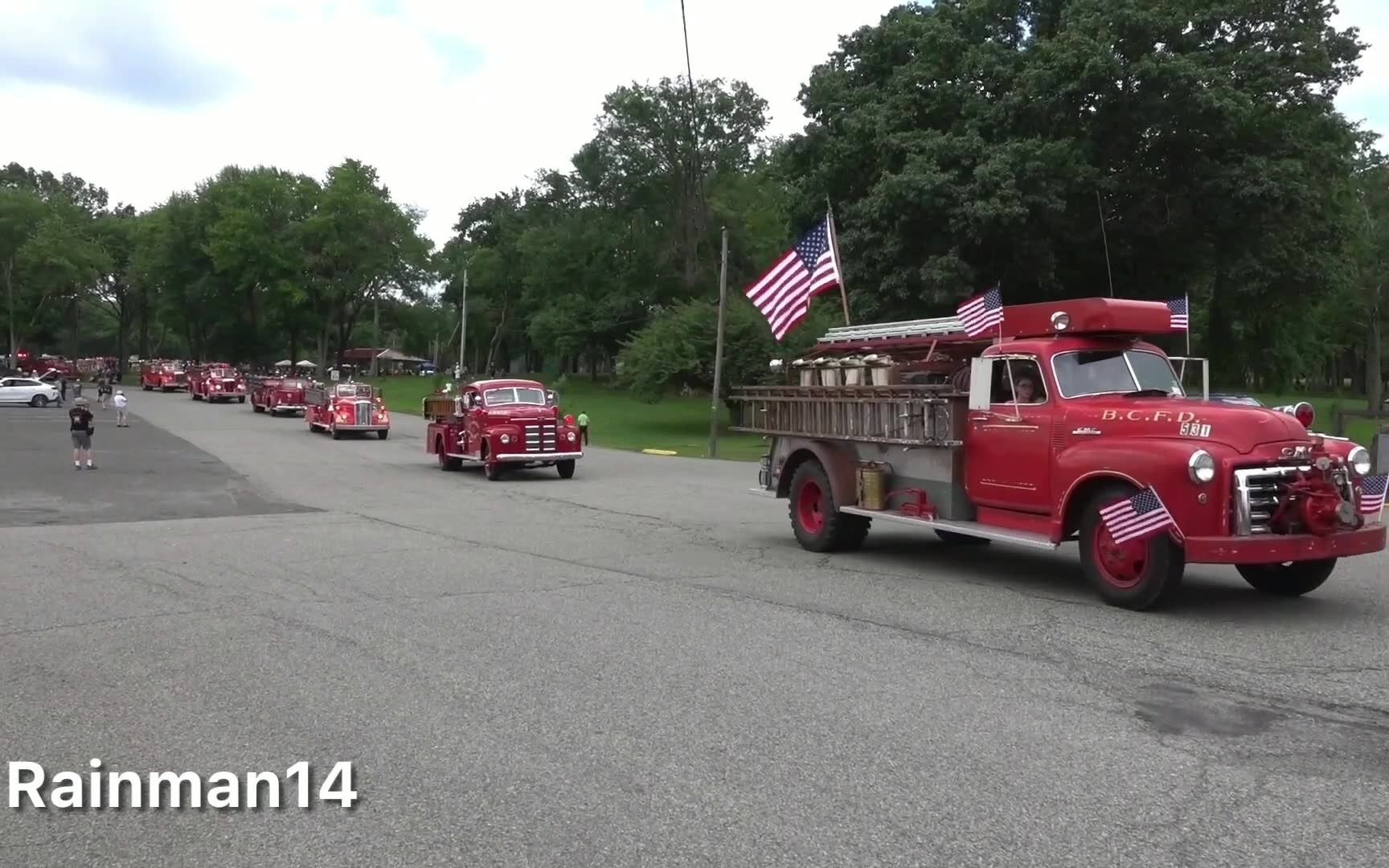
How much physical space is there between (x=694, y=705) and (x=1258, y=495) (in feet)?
16.1

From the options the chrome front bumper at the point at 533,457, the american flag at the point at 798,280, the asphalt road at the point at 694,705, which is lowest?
the asphalt road at the point at 694,705

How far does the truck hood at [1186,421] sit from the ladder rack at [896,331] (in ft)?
8.26

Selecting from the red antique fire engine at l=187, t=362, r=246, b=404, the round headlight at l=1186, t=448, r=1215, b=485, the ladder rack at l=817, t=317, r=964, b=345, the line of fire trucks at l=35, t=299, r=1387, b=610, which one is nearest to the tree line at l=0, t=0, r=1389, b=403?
the ladder rack at l=817, t=317, r=964, b=345

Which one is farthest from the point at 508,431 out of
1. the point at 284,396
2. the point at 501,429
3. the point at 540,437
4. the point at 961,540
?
the point at 284,396

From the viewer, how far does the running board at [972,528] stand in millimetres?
10500

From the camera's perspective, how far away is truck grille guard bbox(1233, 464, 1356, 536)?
8984 millimetres

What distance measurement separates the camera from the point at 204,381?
64.1m

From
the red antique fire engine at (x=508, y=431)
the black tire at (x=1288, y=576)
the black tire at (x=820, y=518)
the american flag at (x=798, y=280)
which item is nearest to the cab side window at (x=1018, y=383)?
the black tire at (x=1288, y=576)

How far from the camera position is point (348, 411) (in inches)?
1512

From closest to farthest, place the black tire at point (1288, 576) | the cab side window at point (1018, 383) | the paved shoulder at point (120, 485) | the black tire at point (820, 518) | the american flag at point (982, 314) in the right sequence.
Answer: the black tire at point (1288, 576), the cab side window at point (1018, 383), the american flag at point (982, 314), the black tire at point (820, 518), the paved shoulder at point (120, 485)

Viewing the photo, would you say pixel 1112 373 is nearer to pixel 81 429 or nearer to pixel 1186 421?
pixel 1186 421

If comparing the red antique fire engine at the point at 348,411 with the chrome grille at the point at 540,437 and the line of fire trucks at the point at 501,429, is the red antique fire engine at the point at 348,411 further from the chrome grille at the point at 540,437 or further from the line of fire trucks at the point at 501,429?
the chrome grille at the point at 540,437

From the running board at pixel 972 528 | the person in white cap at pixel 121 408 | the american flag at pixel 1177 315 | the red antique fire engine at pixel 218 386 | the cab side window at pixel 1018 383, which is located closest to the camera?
the running board at pixel 972 528

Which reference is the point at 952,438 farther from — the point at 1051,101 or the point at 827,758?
the point at 1051,101
